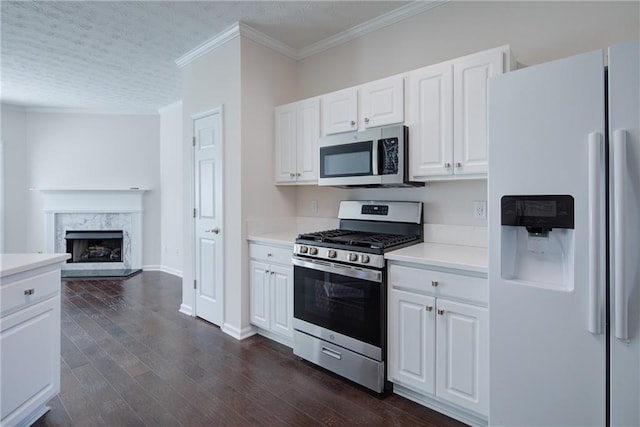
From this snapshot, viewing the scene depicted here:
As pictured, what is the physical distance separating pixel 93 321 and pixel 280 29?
3.45 m

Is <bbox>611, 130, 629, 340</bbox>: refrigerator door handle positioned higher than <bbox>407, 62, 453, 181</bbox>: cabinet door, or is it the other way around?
<bbox>407, 62, 453, 181</bbox>: cabinet door

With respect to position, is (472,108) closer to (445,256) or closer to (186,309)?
(445,256)

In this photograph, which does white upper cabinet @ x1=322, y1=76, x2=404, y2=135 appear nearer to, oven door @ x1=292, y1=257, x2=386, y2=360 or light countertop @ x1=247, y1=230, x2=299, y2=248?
light countertop @ x1=247, y1=230, x2=299, y2=248

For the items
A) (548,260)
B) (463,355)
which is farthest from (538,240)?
(463,355)

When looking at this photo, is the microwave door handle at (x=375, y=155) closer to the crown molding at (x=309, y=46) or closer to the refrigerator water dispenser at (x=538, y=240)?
the refrigerator water dispenser at (x=538, y=240)

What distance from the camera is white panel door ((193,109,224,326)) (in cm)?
325

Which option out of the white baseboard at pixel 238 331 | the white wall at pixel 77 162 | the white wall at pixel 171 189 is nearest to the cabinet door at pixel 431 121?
the white baseboard at pixel 238 331

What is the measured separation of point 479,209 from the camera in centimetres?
233

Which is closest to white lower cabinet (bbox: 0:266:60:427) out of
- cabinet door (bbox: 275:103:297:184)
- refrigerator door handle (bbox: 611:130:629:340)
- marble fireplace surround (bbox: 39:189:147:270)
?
cabinet door (bbox: 275:103:297:184)

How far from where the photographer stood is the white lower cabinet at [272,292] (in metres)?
2.74

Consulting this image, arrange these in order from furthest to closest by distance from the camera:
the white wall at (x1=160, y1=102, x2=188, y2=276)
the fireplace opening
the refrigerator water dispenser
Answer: the fireplace opening, the white wall at (x1=160, y1=102, x2=188, y2=276), the refrigerator water dispenser

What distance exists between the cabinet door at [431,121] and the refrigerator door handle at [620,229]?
37.3 inches

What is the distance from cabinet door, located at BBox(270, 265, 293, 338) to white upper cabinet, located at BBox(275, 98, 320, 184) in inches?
33.8

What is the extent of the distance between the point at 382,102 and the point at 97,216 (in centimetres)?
556
